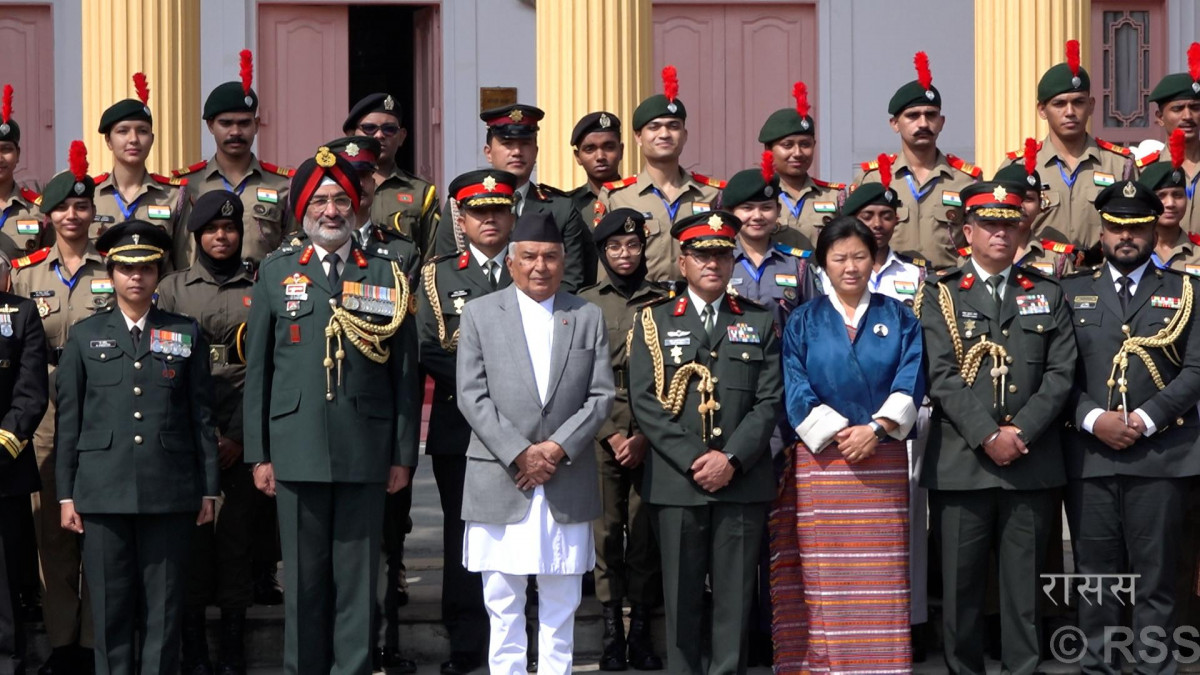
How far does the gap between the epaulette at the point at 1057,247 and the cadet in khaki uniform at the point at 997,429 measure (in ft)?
3.41

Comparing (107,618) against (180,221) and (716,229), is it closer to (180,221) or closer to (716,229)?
(180,221)

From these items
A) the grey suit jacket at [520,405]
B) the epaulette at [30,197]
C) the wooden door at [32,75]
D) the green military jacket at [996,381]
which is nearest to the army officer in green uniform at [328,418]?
the grey suit jacket at [520,405]

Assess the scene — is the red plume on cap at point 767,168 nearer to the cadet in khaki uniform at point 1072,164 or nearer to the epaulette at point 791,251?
the epaulette at point 791,251

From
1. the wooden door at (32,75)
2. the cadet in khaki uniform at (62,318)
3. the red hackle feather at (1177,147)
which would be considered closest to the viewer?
the cadet in khaki uniform at (62,318)

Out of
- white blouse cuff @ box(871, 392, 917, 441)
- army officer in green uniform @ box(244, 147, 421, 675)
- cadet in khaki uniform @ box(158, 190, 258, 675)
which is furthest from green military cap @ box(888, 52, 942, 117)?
cadet in khaki uniform @ box(158, 190, 258, 675)

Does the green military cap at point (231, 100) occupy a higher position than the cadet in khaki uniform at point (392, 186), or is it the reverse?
the green military cap at point (231, 100)

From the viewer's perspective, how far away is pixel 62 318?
7.68 metres

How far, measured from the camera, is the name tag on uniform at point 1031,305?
7223 millimetres

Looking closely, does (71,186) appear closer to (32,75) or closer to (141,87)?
(141,87)

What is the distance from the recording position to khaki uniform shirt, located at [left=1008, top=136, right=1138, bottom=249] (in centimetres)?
848

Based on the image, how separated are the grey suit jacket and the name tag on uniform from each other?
168 cm

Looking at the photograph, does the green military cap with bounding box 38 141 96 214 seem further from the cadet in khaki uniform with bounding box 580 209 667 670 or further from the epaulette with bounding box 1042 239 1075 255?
the epaulette with bounding box 1042 239 1075 255

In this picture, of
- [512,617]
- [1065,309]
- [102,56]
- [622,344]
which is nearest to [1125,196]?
[1065,309]

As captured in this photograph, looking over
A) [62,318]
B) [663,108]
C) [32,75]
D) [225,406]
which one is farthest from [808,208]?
[32,75]
